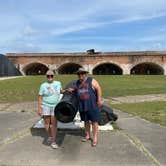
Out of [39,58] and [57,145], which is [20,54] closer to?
[39,58]

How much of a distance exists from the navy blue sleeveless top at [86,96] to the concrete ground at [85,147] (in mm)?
654

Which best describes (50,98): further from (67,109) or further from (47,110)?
(67,109)

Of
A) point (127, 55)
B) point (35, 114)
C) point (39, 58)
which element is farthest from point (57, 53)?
point (35, 114)

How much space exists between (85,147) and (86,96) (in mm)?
844

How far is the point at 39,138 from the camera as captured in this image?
5355 millimetres

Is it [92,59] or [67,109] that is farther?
[92,59]

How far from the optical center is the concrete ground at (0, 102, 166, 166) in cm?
417

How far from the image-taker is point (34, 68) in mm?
53625

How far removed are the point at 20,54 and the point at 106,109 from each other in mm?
42406

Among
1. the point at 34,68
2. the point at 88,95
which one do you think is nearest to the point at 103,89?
the point at 88,95

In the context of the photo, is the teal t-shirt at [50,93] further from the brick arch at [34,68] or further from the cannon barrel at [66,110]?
the brick arch at [34,68]

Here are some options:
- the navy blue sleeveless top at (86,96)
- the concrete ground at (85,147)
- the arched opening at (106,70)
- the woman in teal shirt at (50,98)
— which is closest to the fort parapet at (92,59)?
the arched opening at (106,70)

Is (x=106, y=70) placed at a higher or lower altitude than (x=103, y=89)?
higher

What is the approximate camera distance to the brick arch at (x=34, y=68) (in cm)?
4777
